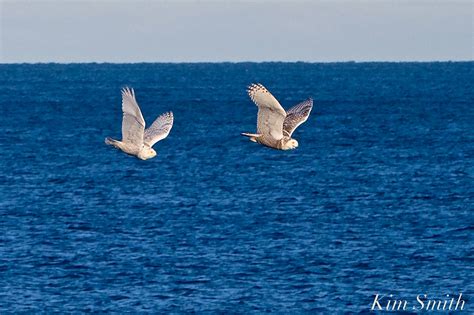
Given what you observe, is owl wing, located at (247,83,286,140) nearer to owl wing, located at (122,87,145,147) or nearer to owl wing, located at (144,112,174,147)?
owl wing, located at (122,87,145,147)

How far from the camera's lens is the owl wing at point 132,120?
26.6 m

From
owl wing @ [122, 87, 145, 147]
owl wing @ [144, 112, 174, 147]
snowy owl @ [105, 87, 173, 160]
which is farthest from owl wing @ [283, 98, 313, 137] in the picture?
owl wing @ [122, 87, 145, 147]

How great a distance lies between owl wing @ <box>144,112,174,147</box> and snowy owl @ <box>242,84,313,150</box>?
2.71 meters

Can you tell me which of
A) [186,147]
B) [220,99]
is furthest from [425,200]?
[220,99]

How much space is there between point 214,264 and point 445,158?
45546 mm

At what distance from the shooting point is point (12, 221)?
66.3 metres

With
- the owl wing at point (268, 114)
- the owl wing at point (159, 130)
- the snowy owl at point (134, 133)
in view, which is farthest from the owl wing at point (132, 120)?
the owl wing at point (268, 114)

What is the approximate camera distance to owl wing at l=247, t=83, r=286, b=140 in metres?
26.3

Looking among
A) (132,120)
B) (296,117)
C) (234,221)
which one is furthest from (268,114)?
(234,221)

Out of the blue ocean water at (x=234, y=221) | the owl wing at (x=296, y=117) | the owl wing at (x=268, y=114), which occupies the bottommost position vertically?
the owl wing at (x=268, y=114)

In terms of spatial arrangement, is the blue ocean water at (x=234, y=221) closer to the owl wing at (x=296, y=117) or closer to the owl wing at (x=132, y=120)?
the owl wing at (x=296, y=117)

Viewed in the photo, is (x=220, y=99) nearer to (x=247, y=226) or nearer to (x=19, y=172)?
(x=19, y=172)

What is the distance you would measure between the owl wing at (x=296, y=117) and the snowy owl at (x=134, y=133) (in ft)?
10.2

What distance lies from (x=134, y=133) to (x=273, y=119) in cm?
327
